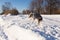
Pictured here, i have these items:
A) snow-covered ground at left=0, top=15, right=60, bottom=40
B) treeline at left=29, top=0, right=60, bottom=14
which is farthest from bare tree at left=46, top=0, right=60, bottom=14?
snow-covered ground at left=0, top=15, right=60, bottom=40

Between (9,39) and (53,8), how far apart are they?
984 inches

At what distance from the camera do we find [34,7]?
3173 cm

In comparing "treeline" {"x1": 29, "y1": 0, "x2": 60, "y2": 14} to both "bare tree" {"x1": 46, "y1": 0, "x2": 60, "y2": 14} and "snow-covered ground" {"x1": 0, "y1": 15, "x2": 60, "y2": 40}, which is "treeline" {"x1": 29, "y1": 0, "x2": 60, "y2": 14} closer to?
"bare tree" {"x1": 46, "y1": 0, "x2": 60, "y2": 14}

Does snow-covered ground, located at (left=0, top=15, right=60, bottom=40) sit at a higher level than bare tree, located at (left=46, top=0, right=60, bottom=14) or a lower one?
higher

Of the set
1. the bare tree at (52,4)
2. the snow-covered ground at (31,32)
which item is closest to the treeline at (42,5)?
the bare tree at (52,4)

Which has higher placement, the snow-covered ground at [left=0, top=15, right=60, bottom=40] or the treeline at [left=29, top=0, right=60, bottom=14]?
the snow-covered ground at [left=0, top=15, right=60, bottom=40]

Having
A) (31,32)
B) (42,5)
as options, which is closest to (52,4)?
(42,5)

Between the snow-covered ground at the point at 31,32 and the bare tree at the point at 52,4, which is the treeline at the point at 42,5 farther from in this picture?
the snow-covered ground at the point at 31,32

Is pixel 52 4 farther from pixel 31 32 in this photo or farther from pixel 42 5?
pixel 31 32

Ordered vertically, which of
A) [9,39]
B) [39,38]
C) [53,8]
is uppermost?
[39,38]

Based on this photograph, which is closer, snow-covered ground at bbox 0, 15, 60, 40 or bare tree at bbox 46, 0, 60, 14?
snow-covered ground at bbox 0, 15, 60, 40

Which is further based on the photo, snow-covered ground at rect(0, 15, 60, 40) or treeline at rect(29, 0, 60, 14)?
treeline at rect(29, 0, 60, 14)

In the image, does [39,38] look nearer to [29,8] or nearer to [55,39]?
[55,39]

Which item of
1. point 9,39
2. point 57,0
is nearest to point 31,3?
point 57,0
